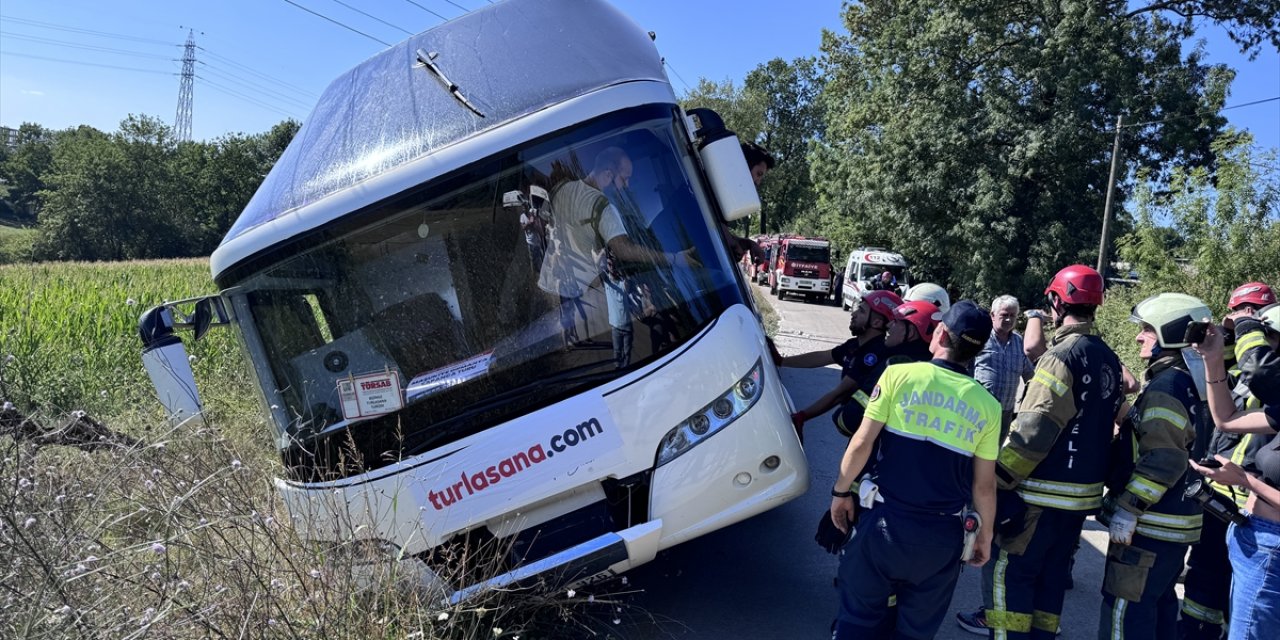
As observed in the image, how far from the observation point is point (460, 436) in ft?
10.2

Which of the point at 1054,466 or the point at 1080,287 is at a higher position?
the point at 1080,287

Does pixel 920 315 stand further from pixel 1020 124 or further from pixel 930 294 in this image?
pixel 1020 124

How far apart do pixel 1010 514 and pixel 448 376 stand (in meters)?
2.57

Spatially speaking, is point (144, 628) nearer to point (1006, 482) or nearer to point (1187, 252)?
point (1006, 482)

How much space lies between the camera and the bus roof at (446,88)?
3352mm

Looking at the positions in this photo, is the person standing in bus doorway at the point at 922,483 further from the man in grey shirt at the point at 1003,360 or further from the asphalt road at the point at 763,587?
A: the man in grey shirt at the point at 1003,360

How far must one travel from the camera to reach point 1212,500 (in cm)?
302

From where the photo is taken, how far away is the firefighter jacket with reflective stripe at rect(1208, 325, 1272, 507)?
10.1 ft

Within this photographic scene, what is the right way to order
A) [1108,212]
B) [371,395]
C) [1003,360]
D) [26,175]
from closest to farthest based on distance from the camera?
1. [371,395]
2. [1003,360]
3. [1108,212]
4. [26,175]

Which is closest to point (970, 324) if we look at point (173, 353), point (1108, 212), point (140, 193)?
point (173, 353)

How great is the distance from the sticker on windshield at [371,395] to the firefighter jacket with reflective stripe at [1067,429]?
2.72 m

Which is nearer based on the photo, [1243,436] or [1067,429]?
[1067,429]

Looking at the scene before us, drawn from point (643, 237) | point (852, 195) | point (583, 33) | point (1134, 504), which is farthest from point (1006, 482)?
point (852, 195)

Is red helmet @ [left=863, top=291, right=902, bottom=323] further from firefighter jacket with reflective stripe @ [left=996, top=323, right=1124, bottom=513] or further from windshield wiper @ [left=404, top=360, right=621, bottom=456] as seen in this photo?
windshield wiper @ [left=404, top=360, right=621, bottom=456]
